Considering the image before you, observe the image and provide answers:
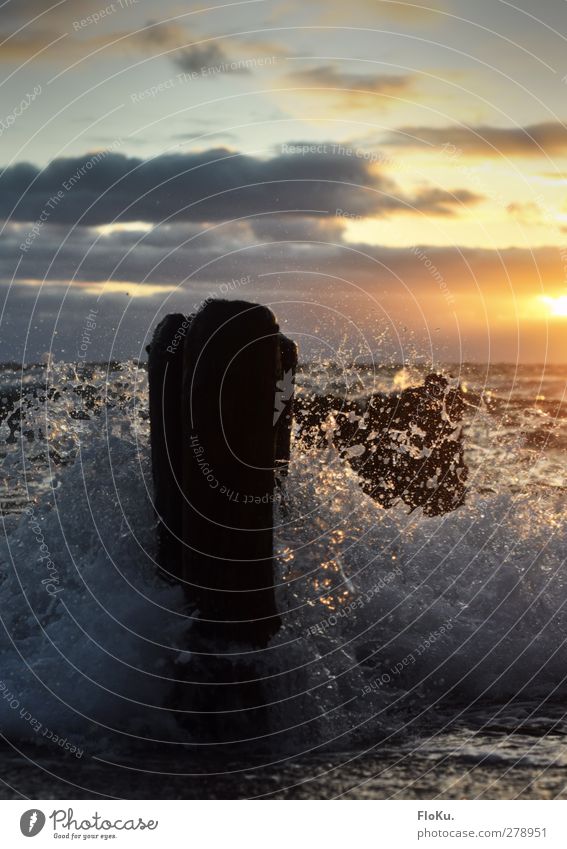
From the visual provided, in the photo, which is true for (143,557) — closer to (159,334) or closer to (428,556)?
(159,334)

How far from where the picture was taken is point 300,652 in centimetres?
532

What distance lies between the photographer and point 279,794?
424 cm

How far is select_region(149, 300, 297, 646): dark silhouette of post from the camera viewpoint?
4777 mm

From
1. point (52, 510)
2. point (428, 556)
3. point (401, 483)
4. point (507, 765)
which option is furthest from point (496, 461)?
point (507, 765)

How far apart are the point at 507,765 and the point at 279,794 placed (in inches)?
47.5

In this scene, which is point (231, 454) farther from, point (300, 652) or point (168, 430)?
point (300, 652)

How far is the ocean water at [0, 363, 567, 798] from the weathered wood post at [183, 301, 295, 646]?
410 mm

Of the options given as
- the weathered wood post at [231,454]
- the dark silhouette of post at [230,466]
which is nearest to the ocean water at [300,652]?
the dark silhouette of post at [230,466]

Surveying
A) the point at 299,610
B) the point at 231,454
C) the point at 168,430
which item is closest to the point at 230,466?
the point at 231,454

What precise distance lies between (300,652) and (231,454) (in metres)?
1.38
